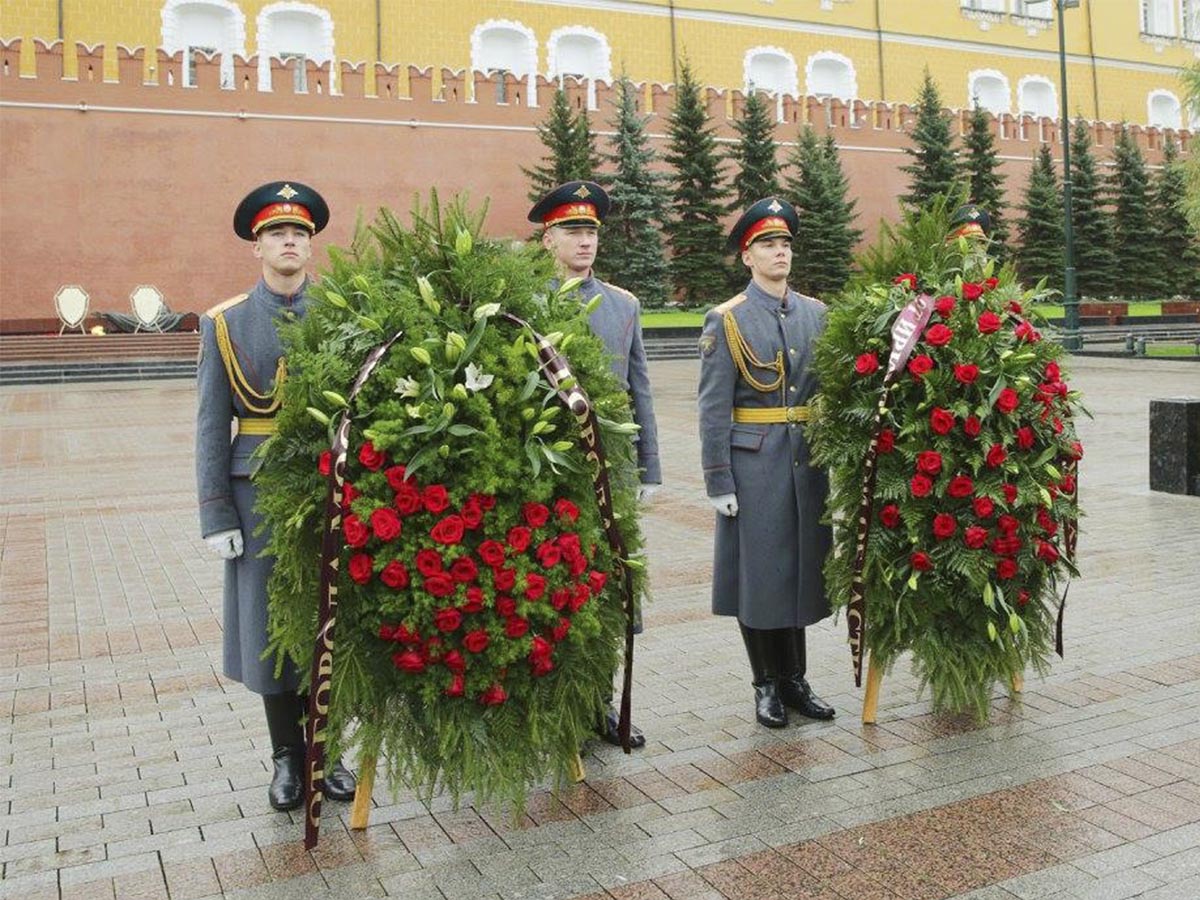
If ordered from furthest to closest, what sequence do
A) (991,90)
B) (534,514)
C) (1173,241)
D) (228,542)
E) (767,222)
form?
(991,90)
(1173,241)
(767,222)
(228,542)
(534,514)

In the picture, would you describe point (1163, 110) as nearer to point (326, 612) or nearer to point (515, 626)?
point (515, 626)

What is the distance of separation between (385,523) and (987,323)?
80.4 inches

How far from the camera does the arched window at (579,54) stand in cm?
3309

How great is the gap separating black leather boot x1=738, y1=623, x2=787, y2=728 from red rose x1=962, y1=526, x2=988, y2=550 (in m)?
0.78

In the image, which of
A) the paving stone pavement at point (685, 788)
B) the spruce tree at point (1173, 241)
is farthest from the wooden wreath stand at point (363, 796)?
the spruce tree at point (1173, 241)

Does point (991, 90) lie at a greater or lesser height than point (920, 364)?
greater

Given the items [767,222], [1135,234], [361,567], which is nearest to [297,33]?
[1135,234]

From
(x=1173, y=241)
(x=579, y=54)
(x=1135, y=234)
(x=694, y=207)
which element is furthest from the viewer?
(x=1173, y=241)

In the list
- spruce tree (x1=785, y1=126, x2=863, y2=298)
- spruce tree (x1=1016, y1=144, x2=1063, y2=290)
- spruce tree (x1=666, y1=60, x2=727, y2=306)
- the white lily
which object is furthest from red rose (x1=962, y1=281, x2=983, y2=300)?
spruce tree (x1=1016, y1=144, x2=1063, y2=290)

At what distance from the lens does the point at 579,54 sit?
33.7m

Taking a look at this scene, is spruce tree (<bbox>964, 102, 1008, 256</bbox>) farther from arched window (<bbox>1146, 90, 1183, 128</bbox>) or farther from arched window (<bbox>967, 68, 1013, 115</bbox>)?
arched window (<bbox>1146, 90, 1183, 128</bbox>)

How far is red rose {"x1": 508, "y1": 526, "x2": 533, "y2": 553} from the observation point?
3160 mm

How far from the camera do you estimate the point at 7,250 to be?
25.1 meters

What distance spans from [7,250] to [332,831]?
24847 millimetres
